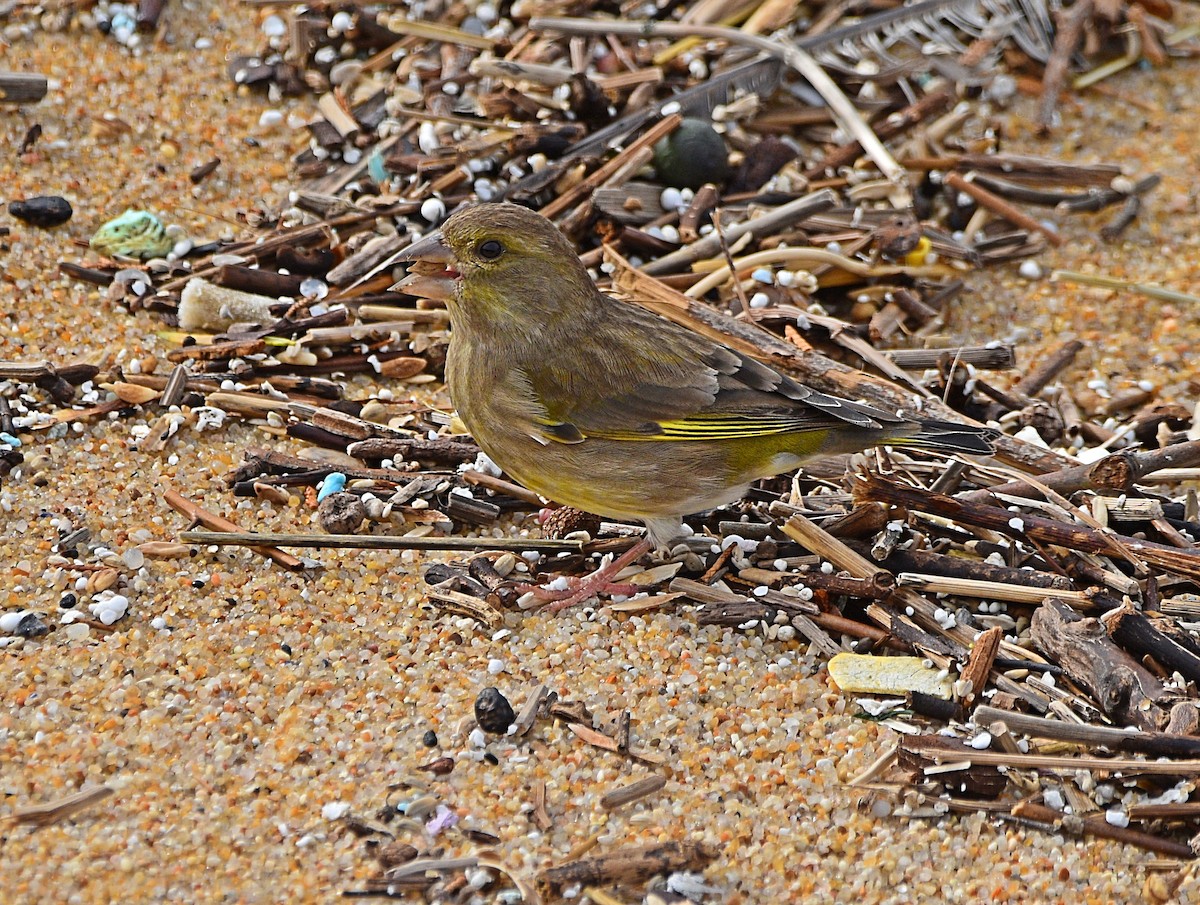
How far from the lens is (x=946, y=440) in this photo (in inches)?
190

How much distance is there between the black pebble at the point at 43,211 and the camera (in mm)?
6348

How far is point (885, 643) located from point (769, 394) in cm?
100

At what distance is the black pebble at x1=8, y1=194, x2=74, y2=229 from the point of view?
20.8 feet

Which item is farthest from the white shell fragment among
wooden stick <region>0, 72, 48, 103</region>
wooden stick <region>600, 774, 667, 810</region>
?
wooden stick <region>600, 774, 667, 810</region>

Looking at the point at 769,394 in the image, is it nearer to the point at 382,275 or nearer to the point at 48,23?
the point at 382,275

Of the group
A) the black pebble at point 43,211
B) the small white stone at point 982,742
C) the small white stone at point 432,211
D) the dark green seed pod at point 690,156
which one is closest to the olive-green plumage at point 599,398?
the small white stone at point 982,742

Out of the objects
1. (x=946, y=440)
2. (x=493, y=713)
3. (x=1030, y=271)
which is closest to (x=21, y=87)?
(x=493, y=713)

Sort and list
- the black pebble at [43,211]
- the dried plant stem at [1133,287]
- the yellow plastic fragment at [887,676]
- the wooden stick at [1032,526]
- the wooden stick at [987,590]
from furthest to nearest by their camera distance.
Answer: the dried plant stem at [1133,287] < the black pebble at [43,211] < the wooden stick at [1032,526] < the wooden stick at [987,590] < the yellow plastic fragment at [887,676]

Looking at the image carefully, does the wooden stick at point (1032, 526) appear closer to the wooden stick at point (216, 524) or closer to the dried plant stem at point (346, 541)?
the dried plant stem at point (346, 541)

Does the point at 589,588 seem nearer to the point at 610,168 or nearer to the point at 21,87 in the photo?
the point at 610,168

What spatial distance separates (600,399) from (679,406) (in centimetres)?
29

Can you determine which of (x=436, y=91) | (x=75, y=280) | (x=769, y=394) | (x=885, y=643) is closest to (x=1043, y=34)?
(x=436, y=91)

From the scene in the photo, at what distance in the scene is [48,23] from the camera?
743cm

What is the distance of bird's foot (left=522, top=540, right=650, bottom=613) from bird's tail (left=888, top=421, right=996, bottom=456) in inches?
42.6
